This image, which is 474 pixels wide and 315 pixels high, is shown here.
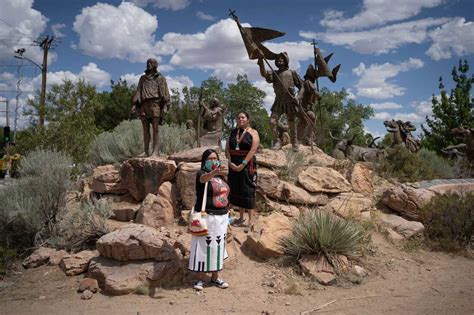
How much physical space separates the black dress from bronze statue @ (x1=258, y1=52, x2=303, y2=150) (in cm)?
322

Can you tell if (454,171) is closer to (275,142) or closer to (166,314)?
(275,142)

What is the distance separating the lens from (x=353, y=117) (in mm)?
32500

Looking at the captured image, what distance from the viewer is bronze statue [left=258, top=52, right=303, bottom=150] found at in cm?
828

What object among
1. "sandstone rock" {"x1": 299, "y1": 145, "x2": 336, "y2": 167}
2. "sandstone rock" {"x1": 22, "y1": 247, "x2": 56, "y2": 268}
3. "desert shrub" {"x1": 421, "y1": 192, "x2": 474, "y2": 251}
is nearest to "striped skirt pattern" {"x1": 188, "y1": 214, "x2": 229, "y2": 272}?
"sandstone rock" {"x1": 22, "y1": 247, "x2": 56, "y2": 268}

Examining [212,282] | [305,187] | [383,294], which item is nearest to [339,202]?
[305,187]

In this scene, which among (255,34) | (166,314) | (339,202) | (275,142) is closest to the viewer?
(166,314)

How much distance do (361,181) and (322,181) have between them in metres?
1.19

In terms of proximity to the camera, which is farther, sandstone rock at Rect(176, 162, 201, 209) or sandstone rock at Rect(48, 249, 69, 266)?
sandstone rock at Rect(176, 162, 201, 209)

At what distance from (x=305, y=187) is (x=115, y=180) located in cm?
364

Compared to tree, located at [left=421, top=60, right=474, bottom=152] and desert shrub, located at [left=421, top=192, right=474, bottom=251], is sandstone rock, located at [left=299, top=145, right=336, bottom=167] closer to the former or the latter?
desert shrub, located at [left=421, top=192, right=474, bottom=251]

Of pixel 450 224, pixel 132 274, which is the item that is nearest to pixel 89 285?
pixel 132 274

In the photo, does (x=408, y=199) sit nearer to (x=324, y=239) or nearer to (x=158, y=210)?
(x=324, y=239)

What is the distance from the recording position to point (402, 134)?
480 inches

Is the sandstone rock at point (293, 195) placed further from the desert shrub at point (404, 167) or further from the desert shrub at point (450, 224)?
the desert shrub at point (404, 167)
